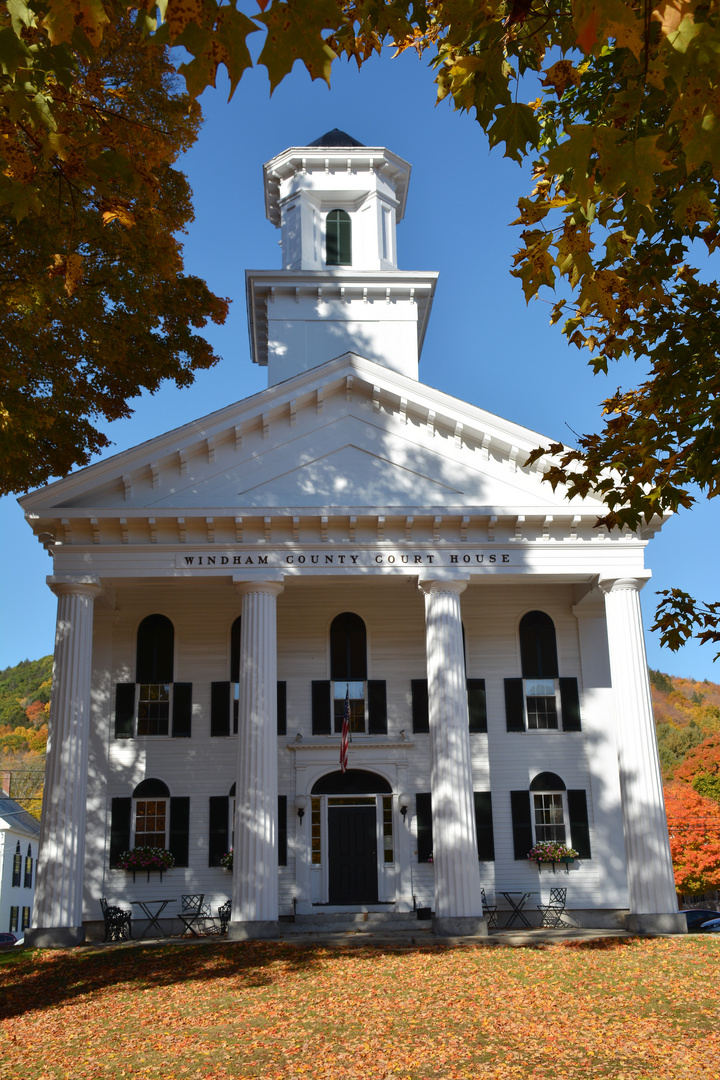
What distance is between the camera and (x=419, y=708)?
76.0 ft

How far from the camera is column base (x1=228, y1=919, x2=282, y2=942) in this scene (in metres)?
18.4

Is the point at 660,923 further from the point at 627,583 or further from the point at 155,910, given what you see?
the point at 155,910

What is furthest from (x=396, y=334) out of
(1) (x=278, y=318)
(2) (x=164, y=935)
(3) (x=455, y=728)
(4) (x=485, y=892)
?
(2) (x=164, y=935)

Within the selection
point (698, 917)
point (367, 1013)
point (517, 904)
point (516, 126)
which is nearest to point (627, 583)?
point (517, 904)

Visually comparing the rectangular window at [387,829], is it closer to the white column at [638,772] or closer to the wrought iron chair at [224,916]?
the wrought iron chair at [224,916]

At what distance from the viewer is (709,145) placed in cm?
416

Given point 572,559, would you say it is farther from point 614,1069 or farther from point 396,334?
point 614,1069

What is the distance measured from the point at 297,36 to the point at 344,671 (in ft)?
64.7

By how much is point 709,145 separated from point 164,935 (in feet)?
69.0

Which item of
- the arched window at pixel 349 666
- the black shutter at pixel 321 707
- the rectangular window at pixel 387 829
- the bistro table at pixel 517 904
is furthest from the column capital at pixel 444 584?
the bistro table at pixel 517 904

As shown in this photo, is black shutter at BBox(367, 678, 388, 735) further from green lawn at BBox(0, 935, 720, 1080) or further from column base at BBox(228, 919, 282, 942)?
green lawn at BBox(0, 935, 720, 1080)

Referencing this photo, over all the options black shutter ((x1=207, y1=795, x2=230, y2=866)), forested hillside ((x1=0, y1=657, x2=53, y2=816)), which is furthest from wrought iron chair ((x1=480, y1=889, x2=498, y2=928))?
forested hillside ((x1=0, y1=657, x2=53, y2=816))

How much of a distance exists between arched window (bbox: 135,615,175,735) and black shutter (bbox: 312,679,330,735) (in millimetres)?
3444

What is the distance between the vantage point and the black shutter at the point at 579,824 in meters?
22.3
